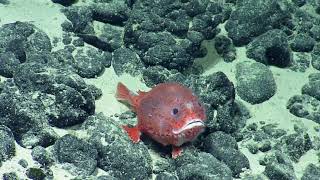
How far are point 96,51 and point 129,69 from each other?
500mm

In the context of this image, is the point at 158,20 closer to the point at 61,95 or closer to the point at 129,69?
the point at 129,69

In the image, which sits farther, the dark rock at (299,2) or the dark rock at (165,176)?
the dark rock at (299,2)

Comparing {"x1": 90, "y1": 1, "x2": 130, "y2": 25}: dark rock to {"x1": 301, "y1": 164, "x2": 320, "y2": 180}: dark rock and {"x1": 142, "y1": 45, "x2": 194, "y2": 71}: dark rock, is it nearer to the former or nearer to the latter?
{"x1": 142, "y1": 45, "x2": 194, "y2": 71}: dark rock

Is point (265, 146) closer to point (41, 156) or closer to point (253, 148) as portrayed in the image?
point (253, 148)

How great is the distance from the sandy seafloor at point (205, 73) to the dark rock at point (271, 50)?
0.12 metres

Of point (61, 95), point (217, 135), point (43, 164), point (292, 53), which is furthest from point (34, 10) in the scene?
point (292, 53)

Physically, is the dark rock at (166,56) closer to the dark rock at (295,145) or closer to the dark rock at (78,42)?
the dark rock at (78,42)

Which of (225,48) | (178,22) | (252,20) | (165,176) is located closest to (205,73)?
(225,48)

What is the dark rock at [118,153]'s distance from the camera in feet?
13.6

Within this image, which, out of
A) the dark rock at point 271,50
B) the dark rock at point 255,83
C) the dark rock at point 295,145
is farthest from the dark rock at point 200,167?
the dark rock at point 271,50

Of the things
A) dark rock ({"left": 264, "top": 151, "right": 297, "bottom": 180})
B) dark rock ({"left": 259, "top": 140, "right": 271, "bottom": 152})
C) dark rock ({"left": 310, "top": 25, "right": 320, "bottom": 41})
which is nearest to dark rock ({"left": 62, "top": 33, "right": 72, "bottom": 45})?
dark rock ({"left": 259, "top": 140, "right": 271, "bottom": 152})

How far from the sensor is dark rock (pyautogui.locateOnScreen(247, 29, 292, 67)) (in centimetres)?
600

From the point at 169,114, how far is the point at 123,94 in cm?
86

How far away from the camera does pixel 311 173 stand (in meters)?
4.64
